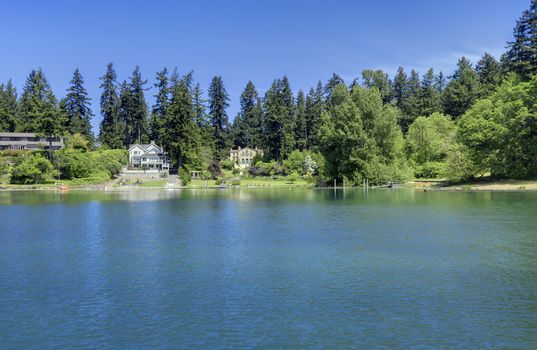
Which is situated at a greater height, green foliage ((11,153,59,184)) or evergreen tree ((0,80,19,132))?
evergreen tree ((0,80,19,132))

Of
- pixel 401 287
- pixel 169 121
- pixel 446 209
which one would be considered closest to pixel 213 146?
pixel 169 121

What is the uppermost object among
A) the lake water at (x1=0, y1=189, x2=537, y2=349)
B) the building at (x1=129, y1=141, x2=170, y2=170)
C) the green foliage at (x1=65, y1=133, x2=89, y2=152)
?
the green foliage at (x1=65, y1=133, x2=89, y2=152)

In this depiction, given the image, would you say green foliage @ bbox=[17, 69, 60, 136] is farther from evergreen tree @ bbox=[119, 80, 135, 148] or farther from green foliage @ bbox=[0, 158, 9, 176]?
evergreen tree @ bbox=[119, 80, 135, 148]

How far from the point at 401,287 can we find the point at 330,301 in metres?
3.17

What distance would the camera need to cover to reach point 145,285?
708 inches

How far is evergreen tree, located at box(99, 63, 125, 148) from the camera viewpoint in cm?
12034

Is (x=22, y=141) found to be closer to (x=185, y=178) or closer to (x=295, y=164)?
(x=185, y=178)

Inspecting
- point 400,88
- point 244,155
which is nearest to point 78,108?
point 244,155

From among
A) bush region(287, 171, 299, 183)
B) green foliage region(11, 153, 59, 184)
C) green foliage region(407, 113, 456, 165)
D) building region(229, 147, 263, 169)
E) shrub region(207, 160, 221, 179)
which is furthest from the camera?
building region(229, 147, 263, 169)

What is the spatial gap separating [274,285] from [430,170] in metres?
73.9

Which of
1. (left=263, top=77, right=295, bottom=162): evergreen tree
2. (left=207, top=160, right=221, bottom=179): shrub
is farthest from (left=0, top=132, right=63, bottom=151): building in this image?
(left=263, top=77, right=295, bottom=162): evergreen tree

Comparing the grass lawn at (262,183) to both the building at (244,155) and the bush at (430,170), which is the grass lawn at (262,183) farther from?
the building at (244,155)

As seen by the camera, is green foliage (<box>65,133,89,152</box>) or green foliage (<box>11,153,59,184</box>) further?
green foliage (<box>65,133,89,152</box>)

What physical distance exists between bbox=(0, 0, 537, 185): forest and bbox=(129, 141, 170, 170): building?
444cm
